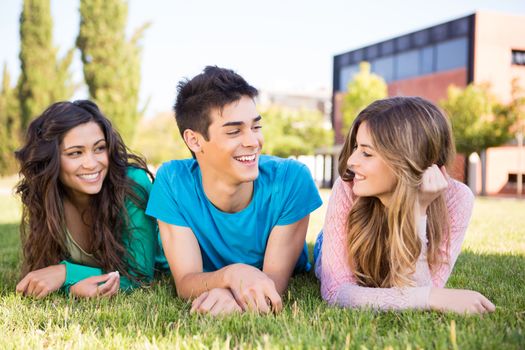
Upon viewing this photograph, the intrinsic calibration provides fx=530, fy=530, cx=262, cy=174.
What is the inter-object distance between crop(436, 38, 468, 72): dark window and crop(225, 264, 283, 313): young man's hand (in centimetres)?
3161

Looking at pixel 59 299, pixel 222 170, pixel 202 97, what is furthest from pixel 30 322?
pixel 202 97

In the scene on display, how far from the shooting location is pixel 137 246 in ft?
13.2

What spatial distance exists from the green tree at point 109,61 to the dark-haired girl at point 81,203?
21.9 m

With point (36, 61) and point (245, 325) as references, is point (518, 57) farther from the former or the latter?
point (245, 325)

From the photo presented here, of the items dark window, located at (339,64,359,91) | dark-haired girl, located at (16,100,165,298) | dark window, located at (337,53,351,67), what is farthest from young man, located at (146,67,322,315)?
dark window, located at (337,53,351,67)

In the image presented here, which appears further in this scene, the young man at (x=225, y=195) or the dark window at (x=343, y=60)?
the dark window at (x=343, y=60)

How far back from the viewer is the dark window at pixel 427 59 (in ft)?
110

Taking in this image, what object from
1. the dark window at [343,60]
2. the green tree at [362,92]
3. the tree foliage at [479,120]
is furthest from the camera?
the dark window at [343,60]

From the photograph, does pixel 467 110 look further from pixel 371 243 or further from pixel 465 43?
pixel 371 243

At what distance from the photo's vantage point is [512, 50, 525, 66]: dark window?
103ft

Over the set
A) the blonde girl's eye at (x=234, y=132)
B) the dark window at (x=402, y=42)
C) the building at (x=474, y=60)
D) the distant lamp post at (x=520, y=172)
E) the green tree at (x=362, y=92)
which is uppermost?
the dark window at (x=402, y=42)

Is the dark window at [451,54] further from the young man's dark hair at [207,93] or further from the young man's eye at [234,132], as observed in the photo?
the young man's eye at [234,132]

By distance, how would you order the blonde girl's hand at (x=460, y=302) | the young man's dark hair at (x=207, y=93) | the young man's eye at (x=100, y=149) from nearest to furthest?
the blonde girl's hand at (x=460, y=302) < the young man's dark hair at (x=207, y=93) < the young man's eye at (x=100, y=149)

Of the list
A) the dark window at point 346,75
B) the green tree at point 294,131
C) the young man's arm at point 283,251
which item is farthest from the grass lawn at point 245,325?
the dark window at point 346,75
